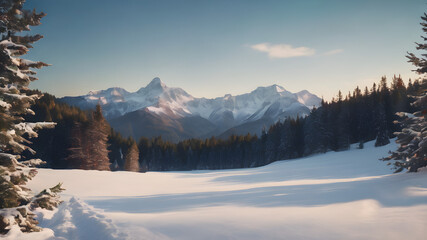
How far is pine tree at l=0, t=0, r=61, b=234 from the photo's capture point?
234 inches

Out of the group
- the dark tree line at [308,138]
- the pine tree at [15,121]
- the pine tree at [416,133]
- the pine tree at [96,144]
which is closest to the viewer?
the pine tree at [15,121]

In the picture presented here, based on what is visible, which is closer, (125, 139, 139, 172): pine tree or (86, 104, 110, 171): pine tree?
(86, 104, 110, 171): pine tree

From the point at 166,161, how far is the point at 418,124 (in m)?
81.8

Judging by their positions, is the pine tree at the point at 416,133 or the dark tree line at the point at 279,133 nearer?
the pine tree at the point at 416,133

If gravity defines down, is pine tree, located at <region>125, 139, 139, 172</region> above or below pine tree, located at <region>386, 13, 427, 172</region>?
below

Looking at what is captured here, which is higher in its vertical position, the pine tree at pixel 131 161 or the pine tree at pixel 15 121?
the pine tree at pixel 15 121

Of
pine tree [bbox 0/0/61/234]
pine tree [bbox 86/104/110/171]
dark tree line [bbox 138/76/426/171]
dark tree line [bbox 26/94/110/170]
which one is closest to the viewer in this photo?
pine tree [bbox 0/0/61/234]

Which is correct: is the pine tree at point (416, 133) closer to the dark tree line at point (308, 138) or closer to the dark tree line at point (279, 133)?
the dark tree line at point (308, 138)

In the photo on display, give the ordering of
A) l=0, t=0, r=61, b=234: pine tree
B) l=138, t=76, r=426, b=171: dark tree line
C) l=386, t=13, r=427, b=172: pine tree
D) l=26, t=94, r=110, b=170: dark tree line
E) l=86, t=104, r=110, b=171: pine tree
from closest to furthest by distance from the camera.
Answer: l=0, t=0, r=61, b=234: pine tree, l=386, t=13, r=427, b=172: pine tree, l=86, t=104, r=110, b=171: pine tree, l=26, t=94, r=110, b=170: dark tree line, l=138, t=76, r=426, b=171: dark tree line

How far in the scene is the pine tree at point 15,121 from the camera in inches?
234

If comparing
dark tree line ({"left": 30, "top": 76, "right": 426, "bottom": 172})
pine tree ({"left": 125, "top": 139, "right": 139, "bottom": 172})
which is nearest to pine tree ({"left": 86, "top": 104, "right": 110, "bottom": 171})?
dark tree line ({"left": 30, "top": 76, "right": 426, "bottom": 172})

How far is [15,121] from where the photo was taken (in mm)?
6766

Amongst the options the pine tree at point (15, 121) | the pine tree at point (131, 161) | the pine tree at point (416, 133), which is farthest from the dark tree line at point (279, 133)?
the pine tree at point (15, 121)

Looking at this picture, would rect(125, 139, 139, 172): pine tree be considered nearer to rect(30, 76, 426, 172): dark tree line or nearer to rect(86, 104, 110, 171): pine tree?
rect(30, 76, 426, 172): dark tree line
